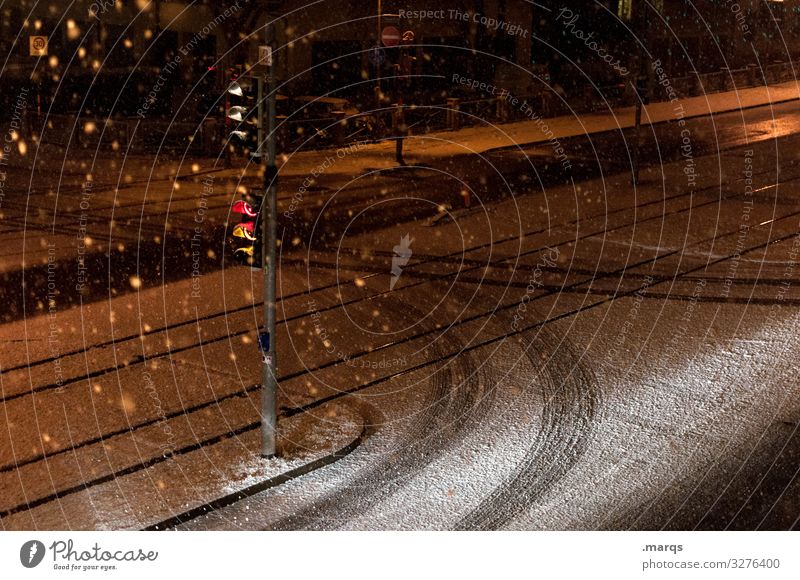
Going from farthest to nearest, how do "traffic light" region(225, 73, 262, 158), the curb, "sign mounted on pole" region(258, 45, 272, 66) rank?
1. "traffic light" region(225, 73, 262, 158)
2. "sign mounted on pole" region(258, 45, 272, 66)
3. the curb

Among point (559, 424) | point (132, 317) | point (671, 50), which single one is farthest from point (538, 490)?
point (671, 50)

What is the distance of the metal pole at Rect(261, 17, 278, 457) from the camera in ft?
28.5

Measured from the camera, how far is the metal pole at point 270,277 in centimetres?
867

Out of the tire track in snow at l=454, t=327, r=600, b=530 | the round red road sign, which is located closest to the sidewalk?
the round red road sign

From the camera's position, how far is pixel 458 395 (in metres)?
10.6

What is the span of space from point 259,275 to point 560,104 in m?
23.2

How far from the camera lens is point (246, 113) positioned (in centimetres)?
866

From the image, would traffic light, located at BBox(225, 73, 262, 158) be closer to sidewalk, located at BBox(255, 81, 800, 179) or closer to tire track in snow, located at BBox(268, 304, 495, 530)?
tire track in snow, located at BBox(268, 304, 495, 530)

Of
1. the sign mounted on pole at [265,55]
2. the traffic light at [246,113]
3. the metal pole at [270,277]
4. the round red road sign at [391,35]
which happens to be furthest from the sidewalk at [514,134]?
the sign mounted on pole at [265,55]

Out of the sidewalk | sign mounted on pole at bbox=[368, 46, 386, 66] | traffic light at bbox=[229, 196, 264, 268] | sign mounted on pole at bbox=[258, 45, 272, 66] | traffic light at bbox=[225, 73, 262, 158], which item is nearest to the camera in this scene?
sign mounted on pole at bbox=[258, 45, 272, 66]

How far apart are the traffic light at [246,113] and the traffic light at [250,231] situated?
0.38m

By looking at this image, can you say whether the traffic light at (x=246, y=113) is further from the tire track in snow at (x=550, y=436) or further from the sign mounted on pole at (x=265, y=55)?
the tire track in snow at (x=550, y=436)

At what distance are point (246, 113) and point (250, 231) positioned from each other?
92 centimetres

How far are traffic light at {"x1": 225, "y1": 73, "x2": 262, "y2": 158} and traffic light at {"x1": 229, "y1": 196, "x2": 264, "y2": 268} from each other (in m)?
0.38
